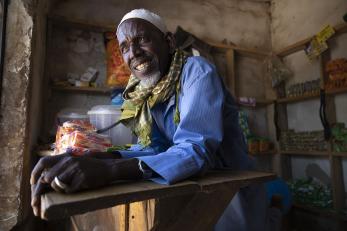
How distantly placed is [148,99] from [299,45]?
104 inches

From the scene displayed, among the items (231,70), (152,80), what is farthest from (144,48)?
(231,70)

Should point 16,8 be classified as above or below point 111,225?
above

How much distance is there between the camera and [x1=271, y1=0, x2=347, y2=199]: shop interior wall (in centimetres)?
275

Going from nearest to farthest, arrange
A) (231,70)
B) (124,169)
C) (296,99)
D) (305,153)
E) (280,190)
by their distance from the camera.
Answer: (124,169)
(280,190)
(305,153)
(296,99)
(231,70)

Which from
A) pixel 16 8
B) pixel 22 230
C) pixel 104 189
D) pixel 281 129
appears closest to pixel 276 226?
pixel 104 189

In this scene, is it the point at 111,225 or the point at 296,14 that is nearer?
the point at 111,225

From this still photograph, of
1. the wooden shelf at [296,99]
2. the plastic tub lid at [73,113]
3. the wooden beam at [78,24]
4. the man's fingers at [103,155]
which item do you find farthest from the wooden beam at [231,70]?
the man's fingers at [103,155]

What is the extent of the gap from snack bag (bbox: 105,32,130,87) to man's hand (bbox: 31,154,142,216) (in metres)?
2.04

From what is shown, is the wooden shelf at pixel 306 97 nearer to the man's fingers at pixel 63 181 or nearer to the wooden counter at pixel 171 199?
the wooden counter at pixel 171 199

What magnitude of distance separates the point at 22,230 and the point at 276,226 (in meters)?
1.54

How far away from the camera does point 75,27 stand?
8.54 ft

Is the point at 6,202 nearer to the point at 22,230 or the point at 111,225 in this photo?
the point at 22,230

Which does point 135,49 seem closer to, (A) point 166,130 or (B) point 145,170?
(A) point 166,130

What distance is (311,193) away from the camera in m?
2.78
